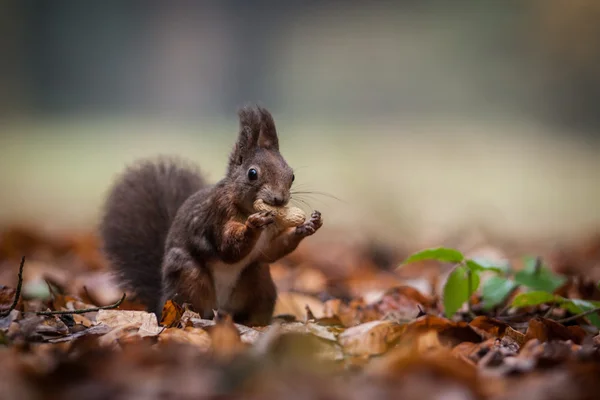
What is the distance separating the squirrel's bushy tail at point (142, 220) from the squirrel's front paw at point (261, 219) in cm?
73

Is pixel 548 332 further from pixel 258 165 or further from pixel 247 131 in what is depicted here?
pixel 247 131

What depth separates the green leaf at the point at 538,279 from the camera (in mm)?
2873

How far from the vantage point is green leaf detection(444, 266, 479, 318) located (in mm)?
2695

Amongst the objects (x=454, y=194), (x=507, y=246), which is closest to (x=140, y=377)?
(x=507, y=246)

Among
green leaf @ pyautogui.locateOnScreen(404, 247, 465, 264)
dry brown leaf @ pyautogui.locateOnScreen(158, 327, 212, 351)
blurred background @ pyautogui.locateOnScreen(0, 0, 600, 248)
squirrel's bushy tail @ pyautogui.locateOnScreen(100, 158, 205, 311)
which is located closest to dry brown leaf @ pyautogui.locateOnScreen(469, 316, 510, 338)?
green leaf @ pyautogui.locateOnScreen(404, 247, 465, 264)

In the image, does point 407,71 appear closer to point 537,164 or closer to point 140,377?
point 537,164

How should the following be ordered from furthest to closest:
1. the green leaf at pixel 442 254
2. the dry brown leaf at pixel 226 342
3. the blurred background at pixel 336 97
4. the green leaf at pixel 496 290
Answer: the blurred background at pixel 336 97 → the green leaf at pixel 496 290 → the green leaf at pixel 442 254 → the dry brown leaf at pixel 226 342

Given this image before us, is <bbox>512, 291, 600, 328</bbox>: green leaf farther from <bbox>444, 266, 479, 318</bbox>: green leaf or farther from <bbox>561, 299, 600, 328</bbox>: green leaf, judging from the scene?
<bbox>444, 266, 479, 318</bbox>: green leaf

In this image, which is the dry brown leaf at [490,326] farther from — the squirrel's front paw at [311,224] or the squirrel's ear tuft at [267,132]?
the squirrel's ear tuft at [267,132]

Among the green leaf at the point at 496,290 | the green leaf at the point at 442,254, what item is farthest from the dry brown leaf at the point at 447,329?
the green leaf at the point at 496,290

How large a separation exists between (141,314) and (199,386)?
39.9 inches

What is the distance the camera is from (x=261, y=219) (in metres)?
2.48

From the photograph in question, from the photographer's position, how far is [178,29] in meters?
6.53

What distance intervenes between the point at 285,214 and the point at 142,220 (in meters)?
0.86
